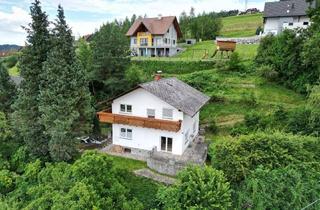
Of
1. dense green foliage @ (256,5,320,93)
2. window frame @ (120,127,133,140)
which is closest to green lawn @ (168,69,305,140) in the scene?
dense green foliage @ (256,5,320,93)

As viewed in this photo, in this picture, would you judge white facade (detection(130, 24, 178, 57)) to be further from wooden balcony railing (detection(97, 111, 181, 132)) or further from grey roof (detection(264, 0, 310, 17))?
wooden balcony railing (detection(97, 111, 181, 132))

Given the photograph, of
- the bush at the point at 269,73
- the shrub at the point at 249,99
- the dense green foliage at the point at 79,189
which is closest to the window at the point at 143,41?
the bush at the point at 269,73

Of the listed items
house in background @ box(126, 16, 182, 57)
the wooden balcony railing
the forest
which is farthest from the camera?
house in background @ box(126, 16, 182, 57)

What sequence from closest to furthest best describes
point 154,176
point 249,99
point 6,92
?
point 154,176 < point 6,92 < point 249,99

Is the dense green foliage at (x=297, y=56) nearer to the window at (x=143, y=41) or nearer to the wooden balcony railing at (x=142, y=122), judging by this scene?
the wooden balcony railing at (x=142, y=122)

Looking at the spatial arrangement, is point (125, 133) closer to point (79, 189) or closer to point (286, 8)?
point (79, 189)

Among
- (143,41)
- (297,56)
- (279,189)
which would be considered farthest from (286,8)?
(279,189)
